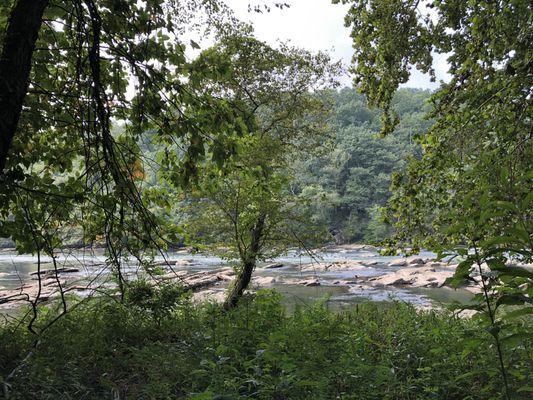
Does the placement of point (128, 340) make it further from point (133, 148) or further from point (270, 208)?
point (270, 208)

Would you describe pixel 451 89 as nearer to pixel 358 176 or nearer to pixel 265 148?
pixel 265 148

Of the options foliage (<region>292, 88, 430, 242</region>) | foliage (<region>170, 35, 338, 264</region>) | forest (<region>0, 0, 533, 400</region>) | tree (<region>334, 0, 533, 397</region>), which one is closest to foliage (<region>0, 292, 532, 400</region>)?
forest (<region>0, 0, 533, 400</region>)

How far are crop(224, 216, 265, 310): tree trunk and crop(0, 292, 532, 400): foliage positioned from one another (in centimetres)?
257

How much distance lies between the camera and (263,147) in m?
9.46

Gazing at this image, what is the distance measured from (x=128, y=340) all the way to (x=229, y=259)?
414cm

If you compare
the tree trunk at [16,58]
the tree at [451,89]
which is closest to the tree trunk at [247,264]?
Answer: the tree at [451,89]

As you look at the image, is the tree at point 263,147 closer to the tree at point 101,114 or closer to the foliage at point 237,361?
the foliage at point 237,361

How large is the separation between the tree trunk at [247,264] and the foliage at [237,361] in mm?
2572

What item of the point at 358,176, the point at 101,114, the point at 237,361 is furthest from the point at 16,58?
the point at 358,176

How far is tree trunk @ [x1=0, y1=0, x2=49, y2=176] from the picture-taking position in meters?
2.21

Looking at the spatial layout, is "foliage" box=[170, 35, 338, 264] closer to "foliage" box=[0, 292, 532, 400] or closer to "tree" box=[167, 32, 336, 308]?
"tree" box=[167, 32, 336, 308]

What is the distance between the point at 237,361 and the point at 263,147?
6085 mm

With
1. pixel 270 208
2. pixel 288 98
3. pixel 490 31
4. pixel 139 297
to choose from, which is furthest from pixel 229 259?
pixel 490 31

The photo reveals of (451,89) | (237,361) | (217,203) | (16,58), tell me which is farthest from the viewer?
(217,203)
